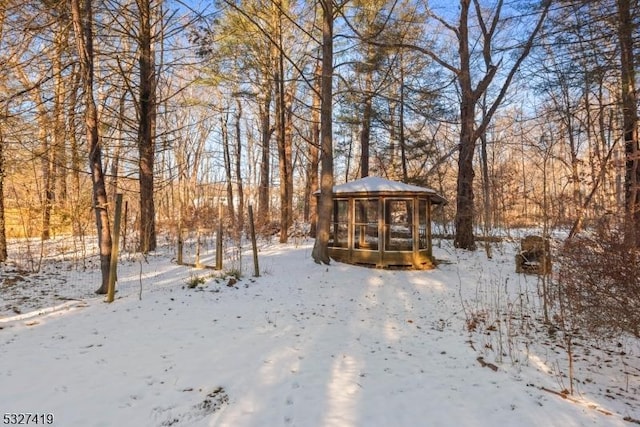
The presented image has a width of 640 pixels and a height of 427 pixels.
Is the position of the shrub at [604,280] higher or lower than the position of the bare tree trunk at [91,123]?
lower

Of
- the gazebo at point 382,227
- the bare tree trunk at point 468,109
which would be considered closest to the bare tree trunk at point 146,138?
the gazebo at point 382,227

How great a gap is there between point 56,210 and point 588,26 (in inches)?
501

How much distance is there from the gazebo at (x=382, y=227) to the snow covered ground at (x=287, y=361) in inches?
114

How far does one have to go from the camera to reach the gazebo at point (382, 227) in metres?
9.84

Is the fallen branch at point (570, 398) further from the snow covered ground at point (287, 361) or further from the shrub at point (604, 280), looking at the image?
the shrub at point (604, 280)

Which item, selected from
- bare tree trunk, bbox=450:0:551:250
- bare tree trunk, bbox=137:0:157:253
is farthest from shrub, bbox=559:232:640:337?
bare tree trunk, bbox=137:0:157:253

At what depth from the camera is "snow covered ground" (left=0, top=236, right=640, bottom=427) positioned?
9.28ft

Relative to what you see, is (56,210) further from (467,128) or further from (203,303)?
(467,128)

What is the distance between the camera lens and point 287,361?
3779 mm

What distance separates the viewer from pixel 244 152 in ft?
90.9

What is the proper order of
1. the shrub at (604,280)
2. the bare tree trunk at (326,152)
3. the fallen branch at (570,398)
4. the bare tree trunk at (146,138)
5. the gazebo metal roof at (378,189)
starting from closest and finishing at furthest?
the fallen branch at (570,398) < the shrub at (604,280) < the bare tree trunk at (326,152) < the gazebo metal roof at (378,189) < the bare tree trunk at (146,138)

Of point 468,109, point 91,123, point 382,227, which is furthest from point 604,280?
point 468,109

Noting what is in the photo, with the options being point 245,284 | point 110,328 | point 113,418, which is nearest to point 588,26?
point 245,284

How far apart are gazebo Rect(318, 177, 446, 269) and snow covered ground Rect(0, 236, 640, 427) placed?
2907mm
